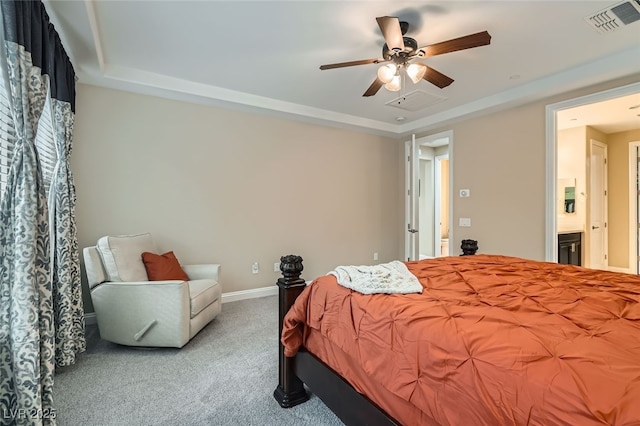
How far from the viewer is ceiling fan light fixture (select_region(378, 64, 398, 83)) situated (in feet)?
7.85

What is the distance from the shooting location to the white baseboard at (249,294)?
383cm

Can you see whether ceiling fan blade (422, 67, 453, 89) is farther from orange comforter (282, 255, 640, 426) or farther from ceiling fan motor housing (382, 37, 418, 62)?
orange comforter (282, 255, 640, 426)

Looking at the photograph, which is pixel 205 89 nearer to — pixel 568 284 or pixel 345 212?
pixel 345 212

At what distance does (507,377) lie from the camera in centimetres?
86

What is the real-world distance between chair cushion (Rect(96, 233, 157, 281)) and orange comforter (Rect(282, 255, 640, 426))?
1.78 m

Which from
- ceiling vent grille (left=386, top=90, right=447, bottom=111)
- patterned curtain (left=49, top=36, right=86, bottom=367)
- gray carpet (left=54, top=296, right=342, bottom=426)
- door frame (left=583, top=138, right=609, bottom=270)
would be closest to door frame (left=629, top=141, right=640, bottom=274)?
door frame (left=583, top=138, right=609, bottom=270)

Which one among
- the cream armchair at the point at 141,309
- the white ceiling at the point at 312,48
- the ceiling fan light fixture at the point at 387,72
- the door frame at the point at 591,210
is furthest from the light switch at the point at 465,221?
the cream armchair at the point at 141,309

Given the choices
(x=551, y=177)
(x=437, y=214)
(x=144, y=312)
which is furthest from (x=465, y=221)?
(x=144, y=312)

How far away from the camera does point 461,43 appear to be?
2051 millimetres

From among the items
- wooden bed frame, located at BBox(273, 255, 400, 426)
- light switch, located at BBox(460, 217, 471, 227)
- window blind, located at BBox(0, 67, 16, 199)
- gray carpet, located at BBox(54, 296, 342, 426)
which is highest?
window blind, located at BBox(0, 67, 16, 199)

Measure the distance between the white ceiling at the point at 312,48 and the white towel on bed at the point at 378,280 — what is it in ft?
5.94

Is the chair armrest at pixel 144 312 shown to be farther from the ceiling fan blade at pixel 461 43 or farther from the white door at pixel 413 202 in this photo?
the white door at pixel 413 202

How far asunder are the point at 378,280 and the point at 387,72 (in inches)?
66.3

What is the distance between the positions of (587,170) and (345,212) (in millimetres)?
3968
